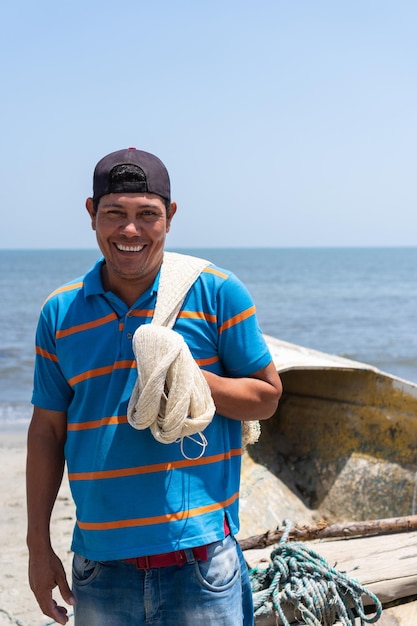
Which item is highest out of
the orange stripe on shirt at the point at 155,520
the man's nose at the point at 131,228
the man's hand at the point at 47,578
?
the man's nose at the point at 131,228

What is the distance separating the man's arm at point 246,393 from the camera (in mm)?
→ 1862

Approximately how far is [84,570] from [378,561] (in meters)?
1.69

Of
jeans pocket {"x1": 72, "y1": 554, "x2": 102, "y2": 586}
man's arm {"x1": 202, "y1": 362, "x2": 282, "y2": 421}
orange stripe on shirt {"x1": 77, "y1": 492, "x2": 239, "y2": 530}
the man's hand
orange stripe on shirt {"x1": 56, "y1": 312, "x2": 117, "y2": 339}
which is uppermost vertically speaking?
orange stripe on shirt {"x1": 56, "y1": 312, "x2": 117, "y2": 339}

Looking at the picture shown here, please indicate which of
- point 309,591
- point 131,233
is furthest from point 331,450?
point 131,233

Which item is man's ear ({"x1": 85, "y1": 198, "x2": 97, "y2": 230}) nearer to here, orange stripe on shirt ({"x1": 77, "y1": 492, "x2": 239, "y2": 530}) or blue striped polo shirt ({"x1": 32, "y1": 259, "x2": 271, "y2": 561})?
blue striped polo shirt ({"x1": 32, "y1": 259, "x2": 271, "y2": 561})

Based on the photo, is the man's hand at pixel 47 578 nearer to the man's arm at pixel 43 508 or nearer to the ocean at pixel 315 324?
the man's arm at pixel 43 508

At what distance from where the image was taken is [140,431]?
6.03ft

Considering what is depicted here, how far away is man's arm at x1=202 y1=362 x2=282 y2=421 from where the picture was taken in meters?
1.86

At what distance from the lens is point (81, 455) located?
191cm

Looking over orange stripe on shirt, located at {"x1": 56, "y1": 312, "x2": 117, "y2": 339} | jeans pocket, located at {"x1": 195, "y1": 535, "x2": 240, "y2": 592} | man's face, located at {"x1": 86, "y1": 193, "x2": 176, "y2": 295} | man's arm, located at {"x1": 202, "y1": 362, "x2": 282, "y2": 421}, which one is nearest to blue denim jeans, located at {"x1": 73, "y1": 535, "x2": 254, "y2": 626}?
jeans pocket, located at {"x1": 195, "y1": 535, "x2": 240, "y2": 592}

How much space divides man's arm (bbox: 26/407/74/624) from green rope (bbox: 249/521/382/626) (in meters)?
1.00

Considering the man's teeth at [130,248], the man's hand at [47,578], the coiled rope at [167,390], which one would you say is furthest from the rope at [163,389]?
the man's hand at [47,578]

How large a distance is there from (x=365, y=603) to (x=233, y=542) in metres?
1.26

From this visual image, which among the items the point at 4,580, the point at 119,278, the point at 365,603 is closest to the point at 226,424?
the point at 119,278
